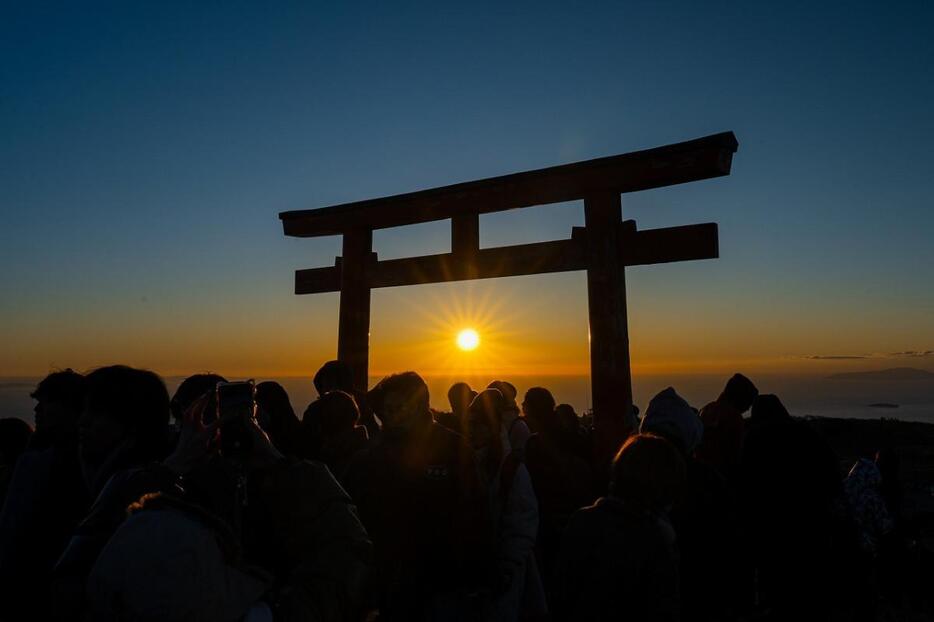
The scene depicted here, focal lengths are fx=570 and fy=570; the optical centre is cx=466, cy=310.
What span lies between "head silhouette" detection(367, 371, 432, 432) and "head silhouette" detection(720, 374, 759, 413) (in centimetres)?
256

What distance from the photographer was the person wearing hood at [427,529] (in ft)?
8.20

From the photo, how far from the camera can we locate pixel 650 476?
213cm

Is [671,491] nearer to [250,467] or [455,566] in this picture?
[455,566]

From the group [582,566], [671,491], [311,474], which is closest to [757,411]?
[671,491]

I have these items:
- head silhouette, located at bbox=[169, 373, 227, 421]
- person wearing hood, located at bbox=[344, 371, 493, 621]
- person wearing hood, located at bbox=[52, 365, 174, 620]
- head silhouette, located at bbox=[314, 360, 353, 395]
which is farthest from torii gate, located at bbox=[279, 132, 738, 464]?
person wearing hood, located at bbox=[52, 365, 174, 620]

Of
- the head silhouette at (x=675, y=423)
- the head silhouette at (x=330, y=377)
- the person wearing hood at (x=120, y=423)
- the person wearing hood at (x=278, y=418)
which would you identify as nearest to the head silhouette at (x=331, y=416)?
the person wearing hood at (x=278, y=418)

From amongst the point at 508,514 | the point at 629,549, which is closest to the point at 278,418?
the point at 508,514

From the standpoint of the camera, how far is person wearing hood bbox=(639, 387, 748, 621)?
8.95 ft

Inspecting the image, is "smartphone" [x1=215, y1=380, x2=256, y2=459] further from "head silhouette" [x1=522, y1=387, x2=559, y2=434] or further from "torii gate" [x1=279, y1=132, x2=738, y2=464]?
"torii gate" [x1=279, y1=132, x2=738, y2=464]

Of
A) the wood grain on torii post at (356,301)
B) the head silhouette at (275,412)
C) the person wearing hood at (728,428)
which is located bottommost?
the person wearing hood at (728,428)

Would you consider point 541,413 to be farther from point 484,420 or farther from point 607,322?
point 607,322

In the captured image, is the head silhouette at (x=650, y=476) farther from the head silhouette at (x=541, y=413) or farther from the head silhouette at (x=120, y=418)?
the head silhouette at (x=541, y=413)

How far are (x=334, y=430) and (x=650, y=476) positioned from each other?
5.18 ft

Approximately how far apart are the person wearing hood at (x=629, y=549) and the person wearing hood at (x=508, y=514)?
57 centimetres
